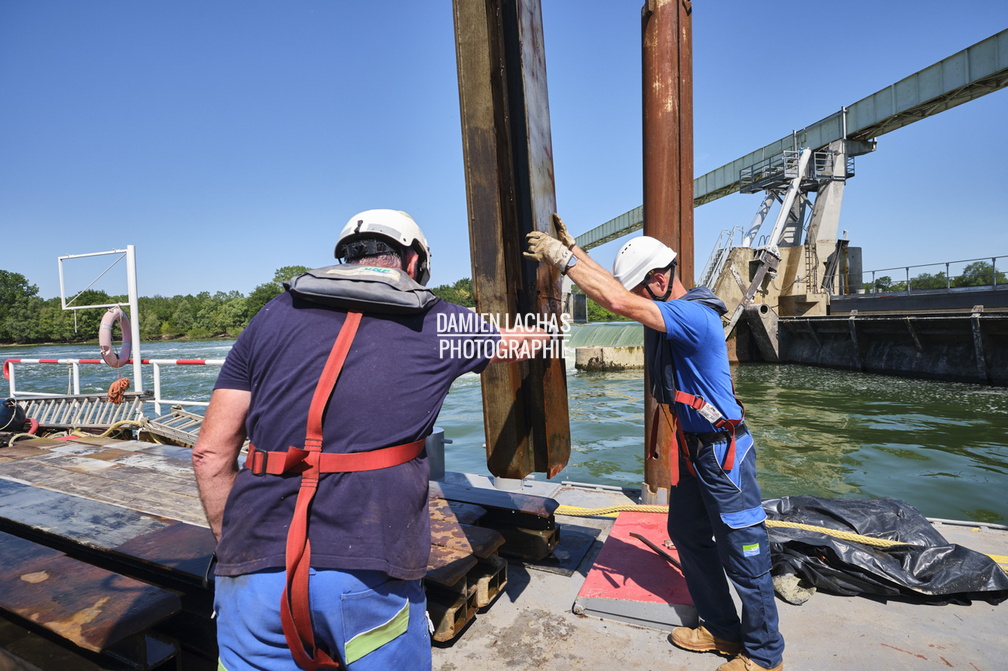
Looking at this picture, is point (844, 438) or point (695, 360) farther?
point (844, 438)

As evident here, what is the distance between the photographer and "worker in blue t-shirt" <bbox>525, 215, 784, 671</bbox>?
7.66 feet

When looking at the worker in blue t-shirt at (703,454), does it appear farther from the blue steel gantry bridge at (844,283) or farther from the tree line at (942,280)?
the tree line at (942,280)

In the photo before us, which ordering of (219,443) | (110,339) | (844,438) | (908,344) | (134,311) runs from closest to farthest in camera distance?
(219,443)
(110,339)
(134,311)
(844,438)
(908,344)

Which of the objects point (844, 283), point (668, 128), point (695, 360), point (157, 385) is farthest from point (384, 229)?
point (844, 283)

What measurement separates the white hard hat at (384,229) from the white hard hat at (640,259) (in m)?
1.25

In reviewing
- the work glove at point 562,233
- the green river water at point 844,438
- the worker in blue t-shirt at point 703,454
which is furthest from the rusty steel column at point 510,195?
the green river water at point 844,438

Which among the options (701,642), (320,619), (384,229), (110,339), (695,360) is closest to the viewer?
(320,619)

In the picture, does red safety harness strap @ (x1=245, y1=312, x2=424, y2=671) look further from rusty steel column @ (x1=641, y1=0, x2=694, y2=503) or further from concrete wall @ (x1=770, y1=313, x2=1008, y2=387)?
concrete wall @ (x1=770, y1=313, x2=1008, y2=387)

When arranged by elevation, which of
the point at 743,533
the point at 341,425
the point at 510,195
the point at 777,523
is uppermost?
the point at 510,195

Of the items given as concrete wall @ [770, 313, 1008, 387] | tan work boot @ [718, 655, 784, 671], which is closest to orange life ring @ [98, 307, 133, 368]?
tan work boot @ [718, 655, 784, 671]

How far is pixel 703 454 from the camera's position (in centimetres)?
242

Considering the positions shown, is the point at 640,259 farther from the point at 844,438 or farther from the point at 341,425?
the point at 844,438

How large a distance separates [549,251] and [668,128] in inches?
94.7

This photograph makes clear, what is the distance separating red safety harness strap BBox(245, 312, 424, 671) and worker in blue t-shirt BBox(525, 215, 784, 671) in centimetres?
129
